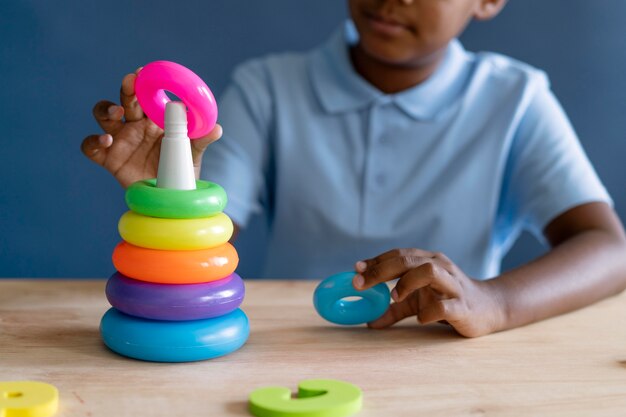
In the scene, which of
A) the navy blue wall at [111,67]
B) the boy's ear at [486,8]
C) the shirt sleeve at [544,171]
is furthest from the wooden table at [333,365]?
the navy blue wall at [111,67]

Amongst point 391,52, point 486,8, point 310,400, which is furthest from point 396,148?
point 310,400

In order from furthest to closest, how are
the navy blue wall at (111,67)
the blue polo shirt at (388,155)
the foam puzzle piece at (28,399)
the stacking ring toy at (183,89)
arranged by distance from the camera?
the navy blue wall at (111,67) → the blue polo shirt at (388,155) → the stacking ring toy at (183,89) → the foam puzzle piece at (28,399)

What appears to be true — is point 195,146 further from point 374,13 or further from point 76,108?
point 76,108

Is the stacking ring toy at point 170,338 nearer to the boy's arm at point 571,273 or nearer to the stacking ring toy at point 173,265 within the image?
the stacking ring toy at point 173,265

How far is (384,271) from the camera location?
2.60 ft

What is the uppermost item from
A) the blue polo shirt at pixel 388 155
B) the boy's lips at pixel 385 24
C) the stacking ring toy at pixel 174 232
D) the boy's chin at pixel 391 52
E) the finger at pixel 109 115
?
the boy's lips at pixel 385 24

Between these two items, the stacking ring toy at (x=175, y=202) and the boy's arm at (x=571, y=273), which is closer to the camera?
the stacking ring toy at (x=175, y=202)

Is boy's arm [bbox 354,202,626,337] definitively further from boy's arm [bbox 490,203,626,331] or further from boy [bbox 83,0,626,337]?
boy [bbox 83,0,626,337]

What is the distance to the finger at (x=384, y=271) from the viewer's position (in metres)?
0.79

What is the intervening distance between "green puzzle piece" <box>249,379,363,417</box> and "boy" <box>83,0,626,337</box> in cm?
68

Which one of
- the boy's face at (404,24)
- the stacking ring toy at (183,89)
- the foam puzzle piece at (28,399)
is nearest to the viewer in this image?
the foam puzzle piece at (28,399)

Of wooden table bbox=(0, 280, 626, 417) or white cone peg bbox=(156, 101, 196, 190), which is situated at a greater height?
white cone peg bbox=(156, 101, 196, 190)

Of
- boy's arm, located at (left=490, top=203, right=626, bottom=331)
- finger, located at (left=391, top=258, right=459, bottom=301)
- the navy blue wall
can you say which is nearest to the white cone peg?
finger, located at (left=391, top=258, right=459, bottom=301)

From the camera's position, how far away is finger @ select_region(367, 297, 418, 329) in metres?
0.85
